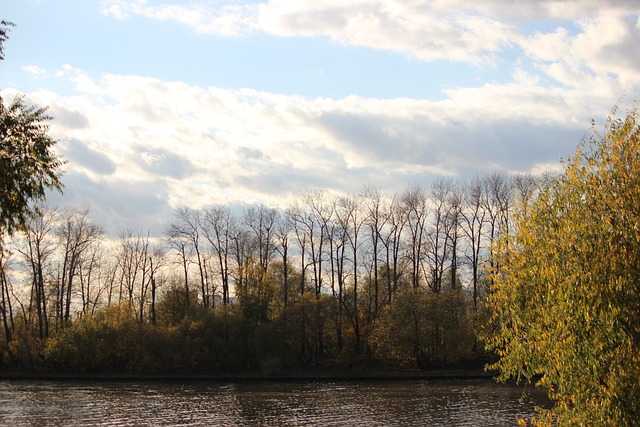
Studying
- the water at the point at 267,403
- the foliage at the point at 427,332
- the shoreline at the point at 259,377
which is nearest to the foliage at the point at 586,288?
the water at the point at 267,403

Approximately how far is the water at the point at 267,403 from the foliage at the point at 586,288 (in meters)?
20.6

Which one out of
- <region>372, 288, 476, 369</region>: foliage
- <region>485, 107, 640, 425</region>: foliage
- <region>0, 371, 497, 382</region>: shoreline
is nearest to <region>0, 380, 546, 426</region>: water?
<region>0, 371, 497, 382</region>: shoreline

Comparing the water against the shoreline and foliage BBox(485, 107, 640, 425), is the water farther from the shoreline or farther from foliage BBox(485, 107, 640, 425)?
foliage BBox(485, 107, 640, 425)

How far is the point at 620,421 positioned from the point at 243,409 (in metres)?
31.8

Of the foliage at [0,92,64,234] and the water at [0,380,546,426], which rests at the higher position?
the foliage at [0,92,64,234]

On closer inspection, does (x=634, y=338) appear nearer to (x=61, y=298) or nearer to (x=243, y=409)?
(x=243, y=409)

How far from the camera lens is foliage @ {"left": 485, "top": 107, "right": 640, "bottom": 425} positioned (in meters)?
15.2

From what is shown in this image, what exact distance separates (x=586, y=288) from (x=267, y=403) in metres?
33.8

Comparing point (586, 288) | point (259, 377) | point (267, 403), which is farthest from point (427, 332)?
point (586, 288)

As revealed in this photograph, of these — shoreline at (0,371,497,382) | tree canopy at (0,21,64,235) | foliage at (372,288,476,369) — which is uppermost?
tree canopy at (0,21,64,235)

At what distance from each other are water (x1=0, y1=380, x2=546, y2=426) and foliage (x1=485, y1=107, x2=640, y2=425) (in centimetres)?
2058

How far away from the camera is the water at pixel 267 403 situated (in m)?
38.8

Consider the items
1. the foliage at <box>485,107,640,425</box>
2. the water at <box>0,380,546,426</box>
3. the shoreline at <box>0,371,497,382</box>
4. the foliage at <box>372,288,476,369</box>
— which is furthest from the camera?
the foliage at <box>372,288,476,369</box>

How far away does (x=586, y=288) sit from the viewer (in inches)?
605
